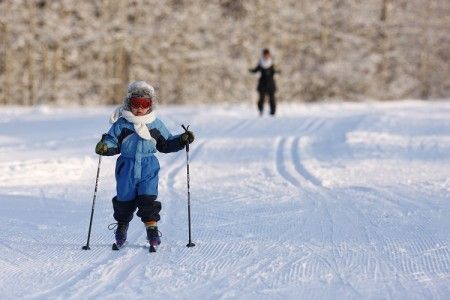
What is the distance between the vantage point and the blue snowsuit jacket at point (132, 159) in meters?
5.66

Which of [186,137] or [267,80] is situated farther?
[267,80]

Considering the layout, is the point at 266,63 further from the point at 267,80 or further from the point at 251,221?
the point at 251,221

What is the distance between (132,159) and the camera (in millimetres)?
5676

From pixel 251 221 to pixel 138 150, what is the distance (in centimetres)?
174

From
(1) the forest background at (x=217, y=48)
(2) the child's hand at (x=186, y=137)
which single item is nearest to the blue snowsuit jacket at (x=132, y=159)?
(2) the child's hand at (x=186, y=137)

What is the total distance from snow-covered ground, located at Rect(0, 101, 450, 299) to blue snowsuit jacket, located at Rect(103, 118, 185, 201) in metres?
0.54

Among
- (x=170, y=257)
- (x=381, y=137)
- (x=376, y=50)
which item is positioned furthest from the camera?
(x=376, y=50)

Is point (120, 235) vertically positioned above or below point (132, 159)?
below

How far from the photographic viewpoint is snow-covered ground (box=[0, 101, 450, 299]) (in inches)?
188

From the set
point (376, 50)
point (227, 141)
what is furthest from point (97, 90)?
point (227, 141)

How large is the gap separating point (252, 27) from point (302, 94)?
5.12 m

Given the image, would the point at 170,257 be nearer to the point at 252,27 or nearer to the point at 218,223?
the point at 218,223

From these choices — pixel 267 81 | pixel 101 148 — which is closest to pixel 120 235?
pixel 101 148

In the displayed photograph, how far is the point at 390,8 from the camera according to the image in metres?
36.6
